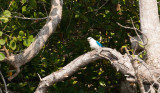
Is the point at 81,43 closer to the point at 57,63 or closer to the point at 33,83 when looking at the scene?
the point at 57,63

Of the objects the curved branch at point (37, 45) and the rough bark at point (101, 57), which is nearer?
the rough bark at point (101, 57)

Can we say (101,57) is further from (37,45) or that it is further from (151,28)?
(37,45)

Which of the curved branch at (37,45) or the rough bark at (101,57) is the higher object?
the curved branch at (37,45)

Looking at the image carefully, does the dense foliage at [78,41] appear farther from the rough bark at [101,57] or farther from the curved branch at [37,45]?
the rough bark at [101,57]

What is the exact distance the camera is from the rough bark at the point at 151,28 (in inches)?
135

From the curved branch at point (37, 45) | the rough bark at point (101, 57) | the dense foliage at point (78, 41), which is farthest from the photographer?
the dense foliage at point (78, 41)

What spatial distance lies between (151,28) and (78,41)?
1488 millimetres

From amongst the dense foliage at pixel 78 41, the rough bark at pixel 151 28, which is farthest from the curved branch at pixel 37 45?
the rough bark at pixel 151 28

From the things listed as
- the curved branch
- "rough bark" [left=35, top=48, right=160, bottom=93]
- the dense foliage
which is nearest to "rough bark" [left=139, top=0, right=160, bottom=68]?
"rough bark" [left=35, top=48, right=160, bottom=93]

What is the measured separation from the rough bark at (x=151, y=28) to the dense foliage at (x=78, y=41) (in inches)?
32.8

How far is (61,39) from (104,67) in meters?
1.05

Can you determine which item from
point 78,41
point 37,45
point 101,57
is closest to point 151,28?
point 101,57

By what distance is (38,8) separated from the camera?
473cm

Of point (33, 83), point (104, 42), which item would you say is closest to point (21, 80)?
point (33, 83)
